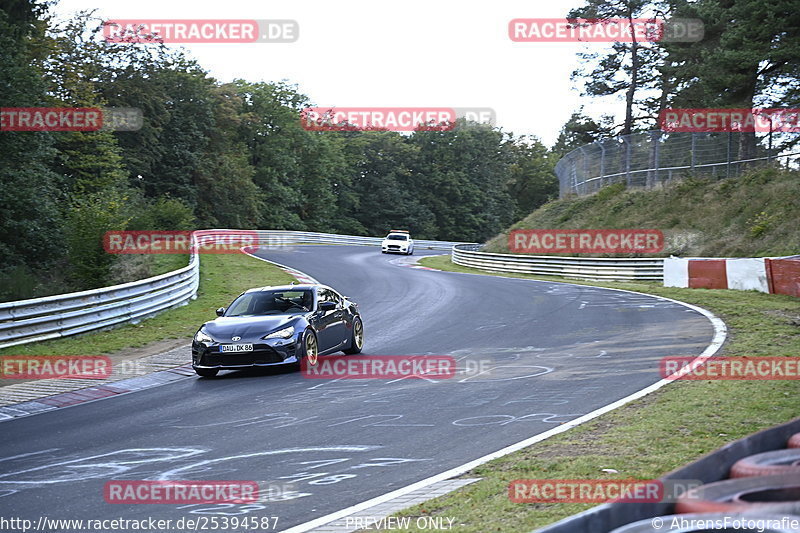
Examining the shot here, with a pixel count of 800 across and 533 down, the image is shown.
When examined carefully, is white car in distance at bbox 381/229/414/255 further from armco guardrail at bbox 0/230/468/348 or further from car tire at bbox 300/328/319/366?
car tire at bbox 300/328/319/366

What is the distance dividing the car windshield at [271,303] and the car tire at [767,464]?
33.2 ft

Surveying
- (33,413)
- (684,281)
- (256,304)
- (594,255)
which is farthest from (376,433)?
(594,255)

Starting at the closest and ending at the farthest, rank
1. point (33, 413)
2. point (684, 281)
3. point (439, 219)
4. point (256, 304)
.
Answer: point (33, 413)
point (256, 304)
point (684, 281)
point (439, 219)

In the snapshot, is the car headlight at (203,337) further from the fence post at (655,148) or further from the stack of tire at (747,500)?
the fence post at (655,148)

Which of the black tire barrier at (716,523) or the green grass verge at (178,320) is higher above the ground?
the black tire barrier at (716,523)

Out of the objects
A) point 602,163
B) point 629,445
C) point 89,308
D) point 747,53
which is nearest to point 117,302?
point 89,308

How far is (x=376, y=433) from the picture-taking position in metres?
8.65

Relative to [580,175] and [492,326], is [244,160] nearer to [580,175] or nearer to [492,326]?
[580,175]

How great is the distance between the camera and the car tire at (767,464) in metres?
4.15

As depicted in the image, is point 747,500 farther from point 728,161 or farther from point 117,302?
point 728,161

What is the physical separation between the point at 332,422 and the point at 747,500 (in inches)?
240

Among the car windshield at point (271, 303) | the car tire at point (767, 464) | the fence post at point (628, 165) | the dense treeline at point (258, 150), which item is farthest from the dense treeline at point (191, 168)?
the fence post at point (628, 165)

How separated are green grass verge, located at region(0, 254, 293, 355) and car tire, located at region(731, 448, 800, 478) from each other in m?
13.5

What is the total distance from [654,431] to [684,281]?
2012 centimetres
